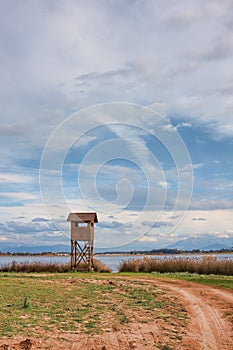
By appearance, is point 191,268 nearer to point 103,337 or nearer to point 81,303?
point 81,303

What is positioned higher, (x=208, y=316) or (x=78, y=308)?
(x=78, y=308)

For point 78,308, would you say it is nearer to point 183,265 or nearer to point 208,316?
point 208,316

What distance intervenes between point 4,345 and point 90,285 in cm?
987

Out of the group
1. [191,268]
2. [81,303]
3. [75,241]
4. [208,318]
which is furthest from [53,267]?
[208,318]

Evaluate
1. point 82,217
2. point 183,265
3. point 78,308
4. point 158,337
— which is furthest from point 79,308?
point 82,217

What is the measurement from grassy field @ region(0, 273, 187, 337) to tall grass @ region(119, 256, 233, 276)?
40.3ft

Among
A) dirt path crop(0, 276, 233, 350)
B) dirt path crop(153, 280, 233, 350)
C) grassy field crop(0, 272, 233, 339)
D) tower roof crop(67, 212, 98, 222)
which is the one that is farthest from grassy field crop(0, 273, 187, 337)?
tower roof crop(67, 212, 98, 222)

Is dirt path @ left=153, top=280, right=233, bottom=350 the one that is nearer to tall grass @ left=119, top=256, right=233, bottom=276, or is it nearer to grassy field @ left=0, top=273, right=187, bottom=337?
grassy field @ left=0, top=273, right=187, bottom=337

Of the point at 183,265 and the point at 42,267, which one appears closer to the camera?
the point at 183,265

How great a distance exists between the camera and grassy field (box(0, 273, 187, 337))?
967cm

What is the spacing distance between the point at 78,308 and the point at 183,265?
19.4 metres

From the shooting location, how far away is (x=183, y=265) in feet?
99.9

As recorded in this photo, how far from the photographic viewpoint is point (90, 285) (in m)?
17.8

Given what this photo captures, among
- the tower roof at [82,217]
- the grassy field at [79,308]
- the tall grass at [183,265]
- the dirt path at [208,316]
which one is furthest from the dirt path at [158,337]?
the tower roof at [82,217]
